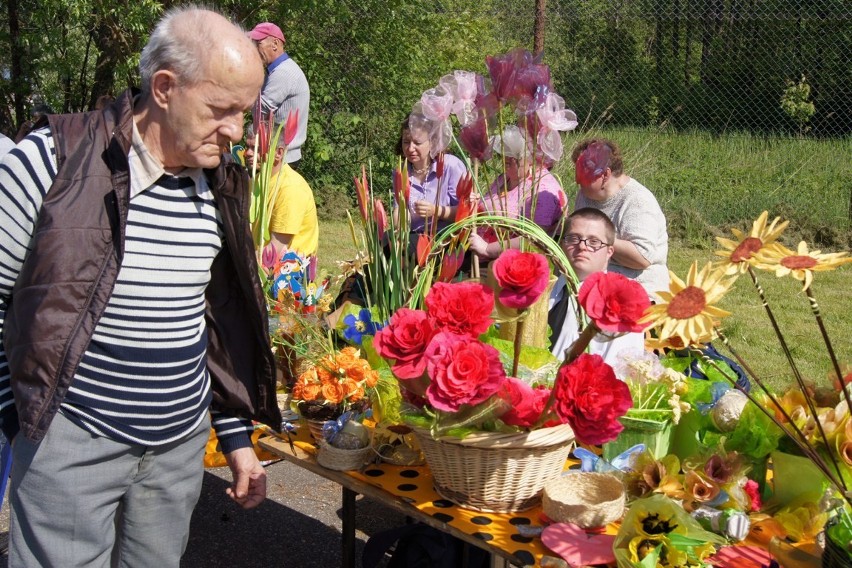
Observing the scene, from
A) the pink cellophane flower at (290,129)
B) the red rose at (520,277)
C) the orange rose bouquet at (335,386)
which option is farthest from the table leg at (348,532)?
the pink cellophane flower at (290,129)

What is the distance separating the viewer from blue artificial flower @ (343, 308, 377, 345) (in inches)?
95.6

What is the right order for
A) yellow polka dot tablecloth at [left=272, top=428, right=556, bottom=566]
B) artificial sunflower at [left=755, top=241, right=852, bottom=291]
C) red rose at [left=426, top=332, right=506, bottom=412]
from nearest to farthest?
artificial sunflower at [left=755, top=241, right=852, bottom=291] → red rose at [left=426, top=332, right=506, bottom=412] → yellow polka dot tablecloth at [left=272, top=428, right=556, bottom=566]

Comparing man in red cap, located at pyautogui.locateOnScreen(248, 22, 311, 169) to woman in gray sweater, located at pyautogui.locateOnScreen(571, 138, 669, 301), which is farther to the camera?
man in red cap, located at pyautogui.locateOnScreen(248, 22, 311, 169)

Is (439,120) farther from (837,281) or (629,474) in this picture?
(837,281)

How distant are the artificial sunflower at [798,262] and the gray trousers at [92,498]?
1103 mm

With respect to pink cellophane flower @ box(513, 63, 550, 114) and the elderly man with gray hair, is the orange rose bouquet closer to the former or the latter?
the elderly man with gray hair

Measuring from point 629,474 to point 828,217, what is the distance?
235 inches

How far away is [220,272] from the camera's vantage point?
1705 millimetres

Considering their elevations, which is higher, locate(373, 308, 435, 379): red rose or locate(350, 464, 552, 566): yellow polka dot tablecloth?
locate(373, 308, 435, 379): red rose

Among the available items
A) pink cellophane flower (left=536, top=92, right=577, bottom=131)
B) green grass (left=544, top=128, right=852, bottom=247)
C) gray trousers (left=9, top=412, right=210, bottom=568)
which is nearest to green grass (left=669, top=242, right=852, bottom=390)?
green grass (left=544, top=128, right=852, bottom=247)

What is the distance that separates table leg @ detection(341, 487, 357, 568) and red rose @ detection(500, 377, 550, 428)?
84cm

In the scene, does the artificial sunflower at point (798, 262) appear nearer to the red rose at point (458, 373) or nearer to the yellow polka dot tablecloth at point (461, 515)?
the red rose at point (458, 373)

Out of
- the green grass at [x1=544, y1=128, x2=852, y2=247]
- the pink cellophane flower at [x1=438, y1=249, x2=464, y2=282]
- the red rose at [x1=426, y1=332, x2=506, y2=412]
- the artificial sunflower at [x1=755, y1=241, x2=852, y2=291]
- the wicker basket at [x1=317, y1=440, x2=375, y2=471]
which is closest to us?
the artificial sunflower at [x1=755, y1=241, x2=852, y2=291]

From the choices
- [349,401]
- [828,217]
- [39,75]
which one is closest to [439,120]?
[349,401]
